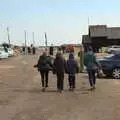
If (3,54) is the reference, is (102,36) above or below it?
above

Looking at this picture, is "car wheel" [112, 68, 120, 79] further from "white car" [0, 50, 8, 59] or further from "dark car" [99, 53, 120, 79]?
"white car" [0, 50, 8, 59]

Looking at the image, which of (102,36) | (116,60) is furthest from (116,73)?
(102,36)

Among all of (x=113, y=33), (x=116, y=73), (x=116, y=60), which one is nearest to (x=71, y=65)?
(x=116, y=73)

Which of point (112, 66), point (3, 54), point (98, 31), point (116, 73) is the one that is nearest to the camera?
point (116, 73)

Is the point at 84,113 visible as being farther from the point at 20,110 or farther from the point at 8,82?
the point at 8,82

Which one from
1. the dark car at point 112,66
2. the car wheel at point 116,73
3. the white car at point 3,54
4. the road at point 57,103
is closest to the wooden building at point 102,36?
the white car at point 3,54

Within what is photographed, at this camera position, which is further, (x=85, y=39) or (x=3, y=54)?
(x=85, y=39)

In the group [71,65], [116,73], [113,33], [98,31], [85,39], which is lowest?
[116,73]

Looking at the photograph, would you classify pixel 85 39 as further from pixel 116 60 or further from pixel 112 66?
pixel 112 66

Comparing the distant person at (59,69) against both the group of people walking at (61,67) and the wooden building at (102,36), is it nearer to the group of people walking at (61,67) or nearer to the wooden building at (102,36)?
the group of people walking at (61,67)

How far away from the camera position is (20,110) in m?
14.6

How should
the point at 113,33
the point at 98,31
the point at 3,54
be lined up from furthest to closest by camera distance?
1. the point at 98,31
2. the point at 113,33
3. the point at 3,54

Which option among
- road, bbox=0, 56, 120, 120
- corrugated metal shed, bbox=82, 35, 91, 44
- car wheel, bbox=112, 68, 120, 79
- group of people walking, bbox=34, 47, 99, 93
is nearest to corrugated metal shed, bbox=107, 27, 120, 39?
corrugated metal shed, bbox=82, 35, 91, 44

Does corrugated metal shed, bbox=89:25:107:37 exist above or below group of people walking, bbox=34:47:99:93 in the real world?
above
